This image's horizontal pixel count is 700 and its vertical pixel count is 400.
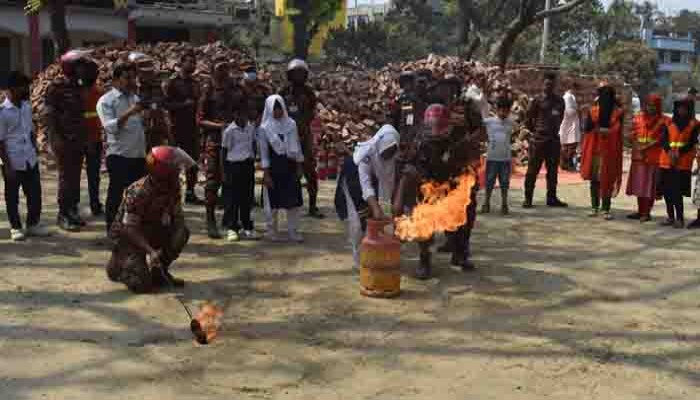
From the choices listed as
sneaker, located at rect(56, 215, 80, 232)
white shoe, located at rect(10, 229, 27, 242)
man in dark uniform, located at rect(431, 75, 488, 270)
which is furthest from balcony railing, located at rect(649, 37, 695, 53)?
white shoe, located at rect(10, 229, 27, 242)

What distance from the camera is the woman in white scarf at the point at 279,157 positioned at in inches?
300

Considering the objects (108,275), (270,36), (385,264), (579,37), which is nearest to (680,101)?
(385,264)

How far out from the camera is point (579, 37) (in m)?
56.2

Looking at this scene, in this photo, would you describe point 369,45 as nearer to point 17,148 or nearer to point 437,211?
point 17,148

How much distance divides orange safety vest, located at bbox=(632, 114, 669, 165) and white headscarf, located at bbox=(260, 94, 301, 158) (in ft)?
15.9

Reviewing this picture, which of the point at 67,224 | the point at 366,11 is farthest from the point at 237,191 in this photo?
the point at 366,11

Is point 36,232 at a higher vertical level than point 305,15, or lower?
lower

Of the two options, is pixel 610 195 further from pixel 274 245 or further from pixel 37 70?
pixel 37 70

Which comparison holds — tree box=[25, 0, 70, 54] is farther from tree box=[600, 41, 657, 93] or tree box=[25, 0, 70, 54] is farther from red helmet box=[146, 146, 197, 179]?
tree box=[600, 41, 657, 93]

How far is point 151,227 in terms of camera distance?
19.5 feet

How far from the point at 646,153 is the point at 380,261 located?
540 cm

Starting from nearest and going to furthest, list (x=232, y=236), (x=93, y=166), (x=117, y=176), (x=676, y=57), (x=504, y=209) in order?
1. (x=117, y=176)
2. (x=232, y=236)
3. (x=93, y=166)
4. (x=504, y=209)
5. (x=676, y=57)

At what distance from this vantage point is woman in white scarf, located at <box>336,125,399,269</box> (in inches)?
241

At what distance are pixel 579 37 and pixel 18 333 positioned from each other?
186 ft
